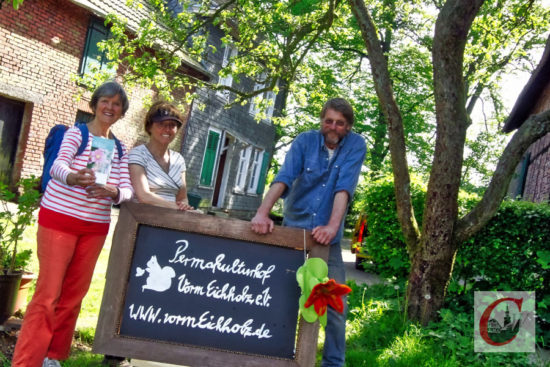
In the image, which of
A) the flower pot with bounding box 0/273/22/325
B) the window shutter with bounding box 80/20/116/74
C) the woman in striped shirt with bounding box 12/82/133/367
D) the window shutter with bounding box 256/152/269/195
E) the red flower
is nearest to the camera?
the red flower

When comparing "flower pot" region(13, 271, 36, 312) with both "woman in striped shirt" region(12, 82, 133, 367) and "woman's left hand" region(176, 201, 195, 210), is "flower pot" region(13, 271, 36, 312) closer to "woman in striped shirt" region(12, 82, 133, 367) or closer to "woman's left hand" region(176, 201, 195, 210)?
"woman in striped shirt" region(12, 82, 133, 367)

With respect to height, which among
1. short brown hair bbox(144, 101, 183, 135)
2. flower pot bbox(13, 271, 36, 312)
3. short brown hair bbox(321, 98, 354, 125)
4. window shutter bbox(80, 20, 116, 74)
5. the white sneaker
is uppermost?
window shutter bbox(80, 20, 116, 74)

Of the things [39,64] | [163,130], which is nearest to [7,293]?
[163,130]

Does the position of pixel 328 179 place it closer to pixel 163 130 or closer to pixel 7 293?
pixel 163 130

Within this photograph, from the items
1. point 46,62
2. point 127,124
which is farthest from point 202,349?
point 127,124

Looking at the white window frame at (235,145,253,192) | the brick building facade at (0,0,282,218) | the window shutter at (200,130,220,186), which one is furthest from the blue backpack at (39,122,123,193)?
the white window frame at (235,145,253,192)

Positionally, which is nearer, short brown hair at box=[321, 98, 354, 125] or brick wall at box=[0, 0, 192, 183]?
short brown hair at box=[321, 98, 354, 125]

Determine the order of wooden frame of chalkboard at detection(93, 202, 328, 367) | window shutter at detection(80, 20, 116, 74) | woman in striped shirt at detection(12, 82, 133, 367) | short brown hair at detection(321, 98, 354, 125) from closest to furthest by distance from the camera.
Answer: wooden frame of chalkboard at detection(93, 202, 328, 367)
woman in striped shirt at detection(12, 82, 133, 367)
short brown hair at detection(321, 98, 354, 125)
window shutter at detection(80, 20, 116, 74)

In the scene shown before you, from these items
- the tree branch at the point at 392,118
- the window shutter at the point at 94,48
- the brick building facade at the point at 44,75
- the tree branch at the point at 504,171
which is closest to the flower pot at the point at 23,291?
the tree branch at the point at 392,118

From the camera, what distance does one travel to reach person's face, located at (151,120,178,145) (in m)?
3.31

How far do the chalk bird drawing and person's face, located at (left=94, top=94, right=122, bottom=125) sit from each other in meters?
0.97

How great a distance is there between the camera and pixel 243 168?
22.4 meters

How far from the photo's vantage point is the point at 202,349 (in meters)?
2.77

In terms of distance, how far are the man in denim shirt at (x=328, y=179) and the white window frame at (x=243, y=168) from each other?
1868 centimetres
